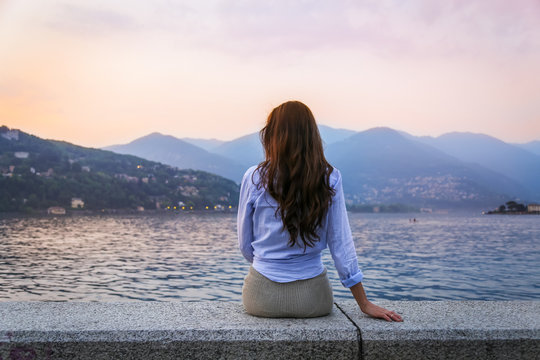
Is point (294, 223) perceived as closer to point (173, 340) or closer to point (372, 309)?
point (372, 309)

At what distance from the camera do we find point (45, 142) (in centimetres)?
19488

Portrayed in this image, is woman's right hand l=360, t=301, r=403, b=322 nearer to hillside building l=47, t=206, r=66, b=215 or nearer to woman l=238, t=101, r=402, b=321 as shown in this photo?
woman l=238, t=101, r=402, b=321

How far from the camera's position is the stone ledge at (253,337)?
2.60 meters

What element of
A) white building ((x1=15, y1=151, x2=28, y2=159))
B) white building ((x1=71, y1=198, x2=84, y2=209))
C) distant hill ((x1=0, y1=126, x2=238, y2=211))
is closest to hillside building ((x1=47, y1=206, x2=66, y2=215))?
distant hill ((x1=0, y1=126, x2=238, y2=211))

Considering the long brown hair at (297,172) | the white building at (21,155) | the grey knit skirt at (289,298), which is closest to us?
the long brown hair at (297,172)

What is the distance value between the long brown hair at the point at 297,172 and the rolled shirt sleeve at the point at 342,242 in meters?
0.08

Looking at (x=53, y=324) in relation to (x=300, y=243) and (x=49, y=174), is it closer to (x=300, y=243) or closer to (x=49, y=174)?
(x=300, y=243)

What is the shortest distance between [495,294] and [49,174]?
16085 centimetres

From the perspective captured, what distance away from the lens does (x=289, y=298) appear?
3.07 metres

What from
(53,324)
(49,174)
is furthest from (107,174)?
(53,324)

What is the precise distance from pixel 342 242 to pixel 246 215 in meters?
0.61

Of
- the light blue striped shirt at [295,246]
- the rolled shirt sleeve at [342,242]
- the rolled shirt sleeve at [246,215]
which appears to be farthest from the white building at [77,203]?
the rolled shirt sleeve at [342,242]

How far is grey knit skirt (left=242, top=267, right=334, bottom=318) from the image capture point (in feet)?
10.00

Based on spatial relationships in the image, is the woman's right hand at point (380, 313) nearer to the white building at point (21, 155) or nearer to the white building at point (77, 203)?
the white building at point (77, 203)
